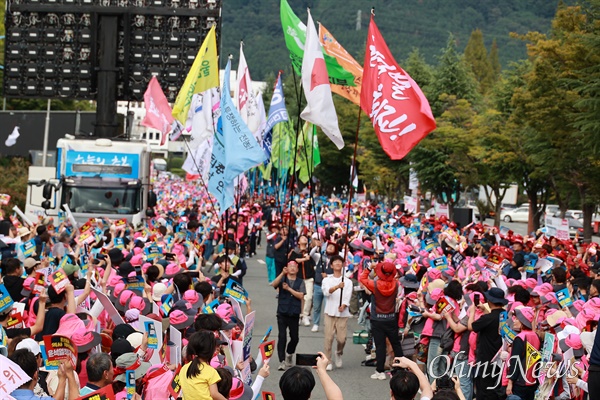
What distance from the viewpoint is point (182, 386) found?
7.00 m

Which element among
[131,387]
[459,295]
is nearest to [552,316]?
[459,295]

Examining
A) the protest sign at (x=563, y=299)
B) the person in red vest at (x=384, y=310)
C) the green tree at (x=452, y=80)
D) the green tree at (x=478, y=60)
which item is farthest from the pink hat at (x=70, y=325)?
the green tree at (x=478, y=60)

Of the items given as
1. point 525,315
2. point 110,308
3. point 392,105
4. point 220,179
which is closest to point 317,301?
point 220,179

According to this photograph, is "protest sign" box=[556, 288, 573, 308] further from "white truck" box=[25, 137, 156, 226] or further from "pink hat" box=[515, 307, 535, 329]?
"white truck" box=[25, 137, 156, 226]

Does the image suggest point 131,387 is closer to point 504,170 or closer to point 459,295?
point 459,295

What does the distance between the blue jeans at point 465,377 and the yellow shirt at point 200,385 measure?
4.44 m

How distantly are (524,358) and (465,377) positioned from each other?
44.5 inches

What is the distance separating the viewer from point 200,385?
22.7ft

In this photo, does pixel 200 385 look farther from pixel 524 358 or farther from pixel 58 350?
pixel 524 358

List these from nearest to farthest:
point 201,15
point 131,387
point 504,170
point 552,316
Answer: point 131,387 → point 552,316 → point 201,15 → point 504,170

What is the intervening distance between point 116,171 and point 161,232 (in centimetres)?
581

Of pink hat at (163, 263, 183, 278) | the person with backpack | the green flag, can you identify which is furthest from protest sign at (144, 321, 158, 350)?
the green flag

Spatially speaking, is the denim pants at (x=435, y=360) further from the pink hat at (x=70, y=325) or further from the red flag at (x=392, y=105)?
the pink hat at (x=70, y=325)

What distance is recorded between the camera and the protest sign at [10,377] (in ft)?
19.2
